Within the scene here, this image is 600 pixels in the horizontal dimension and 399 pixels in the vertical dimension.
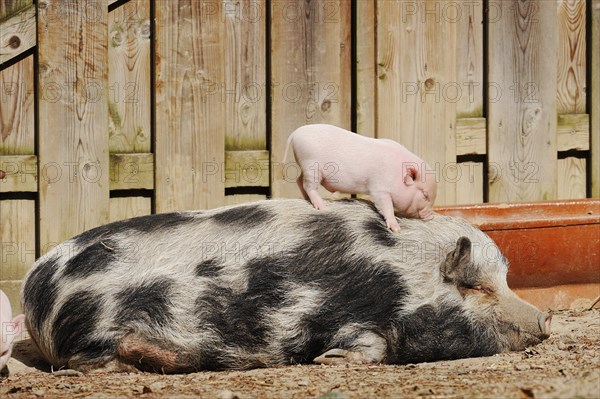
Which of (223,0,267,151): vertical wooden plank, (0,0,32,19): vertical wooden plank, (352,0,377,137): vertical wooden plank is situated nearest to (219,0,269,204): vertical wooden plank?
(223,0,267,151): vertical wooden plank

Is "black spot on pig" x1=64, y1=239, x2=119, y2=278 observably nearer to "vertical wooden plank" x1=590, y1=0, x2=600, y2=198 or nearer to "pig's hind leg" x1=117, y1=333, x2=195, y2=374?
"pig's hind leg" x1=117, y1=333, x2=195, y2=374

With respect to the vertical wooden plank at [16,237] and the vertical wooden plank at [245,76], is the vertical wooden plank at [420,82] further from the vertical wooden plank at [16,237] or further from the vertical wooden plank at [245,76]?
the vertical wooden plank at [16,237]

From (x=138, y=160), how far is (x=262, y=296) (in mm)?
1433

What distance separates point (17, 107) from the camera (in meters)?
5.83

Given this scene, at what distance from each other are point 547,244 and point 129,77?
2.40 metres

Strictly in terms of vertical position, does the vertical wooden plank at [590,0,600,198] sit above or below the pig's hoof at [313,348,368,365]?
above

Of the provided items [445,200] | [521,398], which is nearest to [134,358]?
[521,398]

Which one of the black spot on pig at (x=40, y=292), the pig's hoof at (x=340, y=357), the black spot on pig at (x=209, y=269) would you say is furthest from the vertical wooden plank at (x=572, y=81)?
the black spot on pig at (x=40, y=292)

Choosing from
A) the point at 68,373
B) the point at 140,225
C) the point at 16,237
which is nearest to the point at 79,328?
the point at 68,373

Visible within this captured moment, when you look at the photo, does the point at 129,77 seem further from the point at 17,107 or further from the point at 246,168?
the point at 246,168

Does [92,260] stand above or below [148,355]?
above

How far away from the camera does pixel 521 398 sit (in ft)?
12.4

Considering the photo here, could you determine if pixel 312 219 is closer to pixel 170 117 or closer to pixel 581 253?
pixel 170 117

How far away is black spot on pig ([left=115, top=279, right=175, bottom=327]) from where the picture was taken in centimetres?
487
